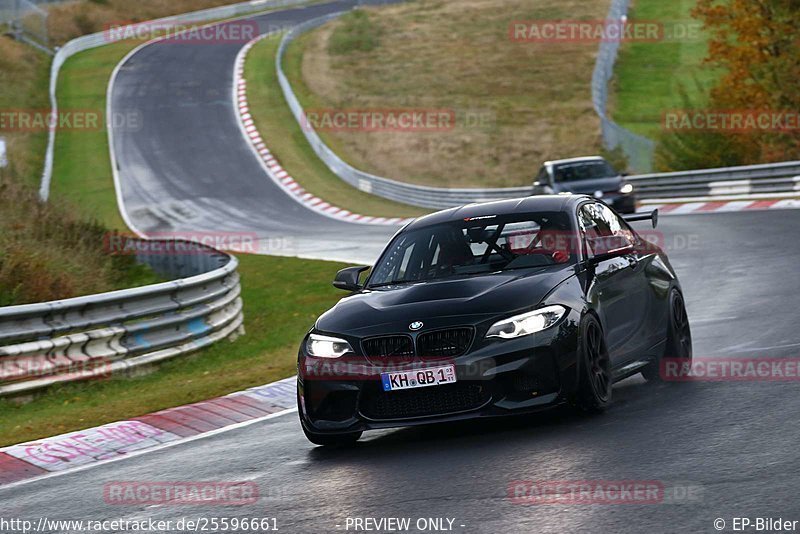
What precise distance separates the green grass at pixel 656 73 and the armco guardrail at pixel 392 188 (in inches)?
439

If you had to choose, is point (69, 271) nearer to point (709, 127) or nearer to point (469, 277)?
point (469, 277)

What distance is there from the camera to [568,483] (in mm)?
6367

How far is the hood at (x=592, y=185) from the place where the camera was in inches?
1094

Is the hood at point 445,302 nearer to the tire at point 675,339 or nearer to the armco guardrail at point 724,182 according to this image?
the tire at point 675,339

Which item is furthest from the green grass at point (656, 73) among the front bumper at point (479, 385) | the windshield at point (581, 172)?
the front bumper at point (479, 385)

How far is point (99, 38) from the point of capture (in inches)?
2665

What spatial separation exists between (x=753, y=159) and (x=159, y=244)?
20.5 meters

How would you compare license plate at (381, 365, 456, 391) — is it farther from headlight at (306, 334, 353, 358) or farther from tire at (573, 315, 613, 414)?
tire at (573, 315, 613, 414)

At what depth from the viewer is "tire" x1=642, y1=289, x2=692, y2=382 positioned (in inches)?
384

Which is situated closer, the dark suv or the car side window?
the car side window

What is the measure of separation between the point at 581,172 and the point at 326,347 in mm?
20928

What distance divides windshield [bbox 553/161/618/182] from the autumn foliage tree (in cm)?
777

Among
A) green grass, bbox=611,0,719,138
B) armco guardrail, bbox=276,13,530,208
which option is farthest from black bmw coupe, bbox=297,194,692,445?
green grass, bbox=611,0,719,138

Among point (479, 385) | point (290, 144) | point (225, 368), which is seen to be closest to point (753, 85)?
point (290, 144)
